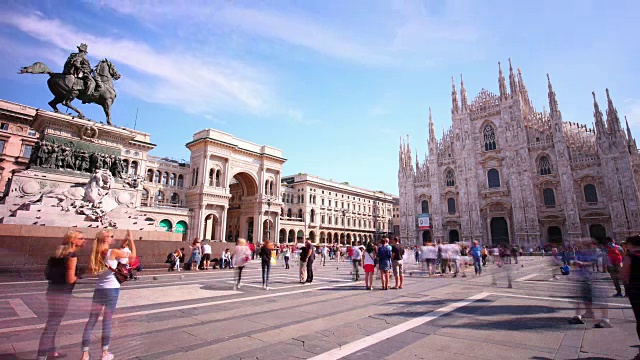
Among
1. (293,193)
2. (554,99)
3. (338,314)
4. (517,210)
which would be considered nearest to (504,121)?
(554,99)

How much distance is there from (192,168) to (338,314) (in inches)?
1585

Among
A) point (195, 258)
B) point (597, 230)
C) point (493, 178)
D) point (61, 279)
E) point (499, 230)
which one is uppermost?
point (493, 178)

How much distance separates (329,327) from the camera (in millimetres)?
5234

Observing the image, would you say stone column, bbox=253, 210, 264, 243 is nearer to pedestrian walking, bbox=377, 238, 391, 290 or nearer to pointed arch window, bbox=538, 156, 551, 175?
pedestrian walking, bbox=377, 238, 391, 290

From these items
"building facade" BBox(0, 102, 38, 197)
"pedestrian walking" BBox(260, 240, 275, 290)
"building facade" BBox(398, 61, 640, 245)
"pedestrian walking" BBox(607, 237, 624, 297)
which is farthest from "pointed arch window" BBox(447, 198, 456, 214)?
"building facade" BBox(0, 102, 38, 197)

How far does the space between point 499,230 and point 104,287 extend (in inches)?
1928

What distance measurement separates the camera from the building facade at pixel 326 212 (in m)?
56.0

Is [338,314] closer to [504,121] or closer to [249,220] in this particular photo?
[249,220]

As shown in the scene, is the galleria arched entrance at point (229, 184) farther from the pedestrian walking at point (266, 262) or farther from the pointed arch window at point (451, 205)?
the pedestrian walking at point (266, 262)

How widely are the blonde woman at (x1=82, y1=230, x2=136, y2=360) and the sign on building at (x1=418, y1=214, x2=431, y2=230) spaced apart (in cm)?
4764

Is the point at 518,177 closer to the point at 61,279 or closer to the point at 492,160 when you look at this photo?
the point at 492,160

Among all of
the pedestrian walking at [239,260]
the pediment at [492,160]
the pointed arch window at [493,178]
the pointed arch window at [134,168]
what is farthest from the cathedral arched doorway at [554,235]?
the pointed arch window at [134,168]

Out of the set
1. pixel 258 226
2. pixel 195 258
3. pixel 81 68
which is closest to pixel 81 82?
pixel 81 68

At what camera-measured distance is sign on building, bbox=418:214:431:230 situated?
47.5m
